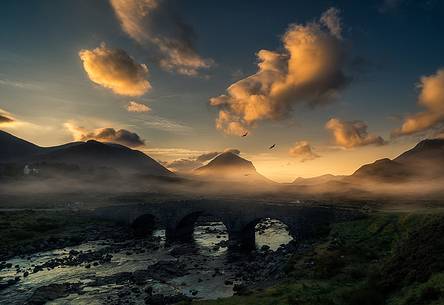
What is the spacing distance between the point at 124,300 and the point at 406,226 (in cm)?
2858

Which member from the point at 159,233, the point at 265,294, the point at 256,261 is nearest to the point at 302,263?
the point at 265,294

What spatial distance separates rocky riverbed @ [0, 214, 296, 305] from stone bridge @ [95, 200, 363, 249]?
312cm

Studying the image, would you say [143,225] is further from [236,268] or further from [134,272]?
[236,268]

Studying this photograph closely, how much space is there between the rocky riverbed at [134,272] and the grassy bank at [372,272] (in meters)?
A: 5.87

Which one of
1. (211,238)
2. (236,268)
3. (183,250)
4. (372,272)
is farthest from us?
(211,238)

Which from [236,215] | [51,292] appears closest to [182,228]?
[236,215]

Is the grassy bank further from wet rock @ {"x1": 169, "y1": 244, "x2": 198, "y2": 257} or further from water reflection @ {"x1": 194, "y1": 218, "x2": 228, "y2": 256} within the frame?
wet rock @ {"x1": 169, "y1": 244, "x2": 198, "y2": 257}

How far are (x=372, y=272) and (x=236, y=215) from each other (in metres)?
35.2

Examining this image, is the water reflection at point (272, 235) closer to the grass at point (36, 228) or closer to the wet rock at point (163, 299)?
the wet rock at point (163, 299)

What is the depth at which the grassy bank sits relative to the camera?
66.0 feet

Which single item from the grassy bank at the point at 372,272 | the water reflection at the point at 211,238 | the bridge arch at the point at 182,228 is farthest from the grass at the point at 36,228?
the grassy bank at the point at 372,272

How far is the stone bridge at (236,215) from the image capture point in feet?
162

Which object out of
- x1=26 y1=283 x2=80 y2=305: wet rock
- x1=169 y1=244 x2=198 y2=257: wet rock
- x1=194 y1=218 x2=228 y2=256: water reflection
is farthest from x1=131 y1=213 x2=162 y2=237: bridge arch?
x1=26 y1=283 x2=80 y2=305: wet rock

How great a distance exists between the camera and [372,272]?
2572 cm
